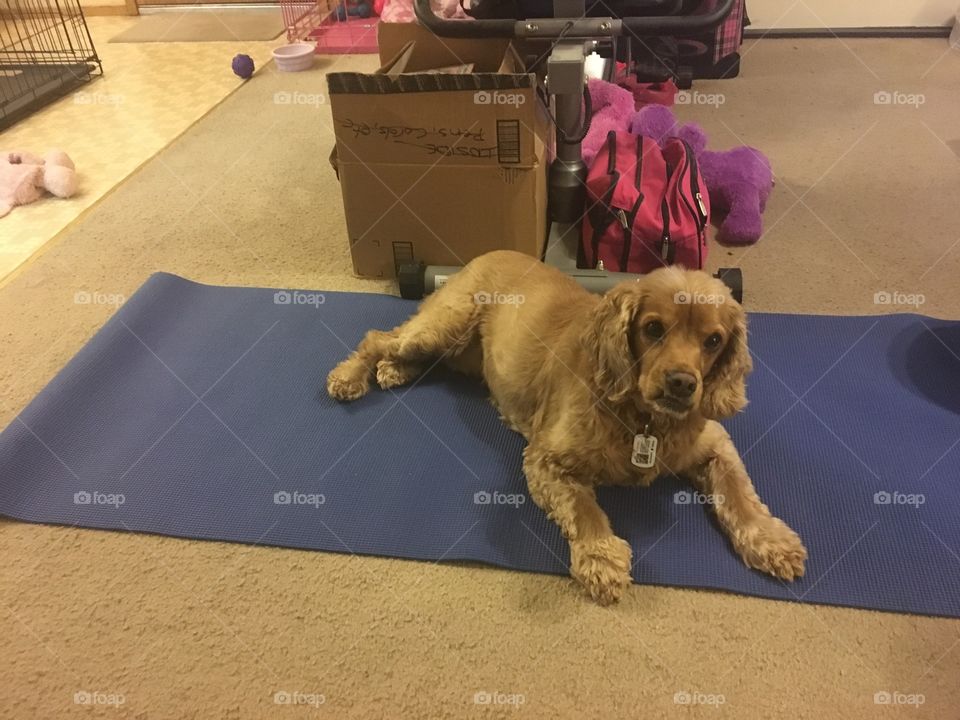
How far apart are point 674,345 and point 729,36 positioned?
347 centimetres

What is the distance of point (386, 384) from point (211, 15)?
513 centimetres

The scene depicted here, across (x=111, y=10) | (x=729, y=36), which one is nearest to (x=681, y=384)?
(x=729, y=36)

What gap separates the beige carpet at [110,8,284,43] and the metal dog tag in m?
4.92

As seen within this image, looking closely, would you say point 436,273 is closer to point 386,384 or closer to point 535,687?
point 386,384

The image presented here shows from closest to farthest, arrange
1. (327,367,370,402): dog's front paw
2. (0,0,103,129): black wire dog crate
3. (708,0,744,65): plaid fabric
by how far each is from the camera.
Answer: (327,367,370,402): dog's front paw → (708,0,744,65): plaid fabric → (0,0,103,129): black wire dog crate

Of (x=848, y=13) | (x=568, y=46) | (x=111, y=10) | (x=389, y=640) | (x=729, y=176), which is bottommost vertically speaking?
(x=389, y=640)

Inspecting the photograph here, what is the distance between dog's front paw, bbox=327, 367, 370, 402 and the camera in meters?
2.27

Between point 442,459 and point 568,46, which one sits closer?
point 442,459

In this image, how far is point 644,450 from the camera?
1734 mm

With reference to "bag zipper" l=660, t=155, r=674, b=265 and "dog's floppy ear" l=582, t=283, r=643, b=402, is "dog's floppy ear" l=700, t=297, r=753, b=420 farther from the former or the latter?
"bag zipper" l=660, t=155, r=674, b=265

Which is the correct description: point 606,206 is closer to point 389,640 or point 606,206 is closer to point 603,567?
point 603,567

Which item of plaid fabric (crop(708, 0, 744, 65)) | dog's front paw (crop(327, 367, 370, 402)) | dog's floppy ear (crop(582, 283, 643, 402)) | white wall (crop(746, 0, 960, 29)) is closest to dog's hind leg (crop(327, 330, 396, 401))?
dog's front paw (crop(327, 367, 370, 402))

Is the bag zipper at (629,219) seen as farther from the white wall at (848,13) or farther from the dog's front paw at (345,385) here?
the white wall at (848,13)

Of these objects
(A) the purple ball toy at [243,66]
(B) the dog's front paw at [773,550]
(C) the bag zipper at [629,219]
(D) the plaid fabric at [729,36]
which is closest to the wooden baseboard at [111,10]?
(A) the purple ball toy at [243,66]
